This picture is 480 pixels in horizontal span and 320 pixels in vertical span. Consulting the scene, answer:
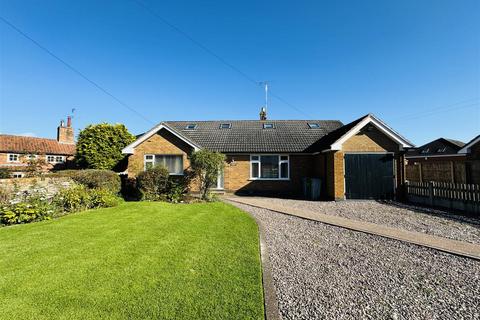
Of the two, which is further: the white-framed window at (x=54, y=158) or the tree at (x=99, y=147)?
the white-framed window at (x=54, y=158)

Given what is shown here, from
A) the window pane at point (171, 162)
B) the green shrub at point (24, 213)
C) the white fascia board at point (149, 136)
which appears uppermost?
the white fascia board at point (149, 136)

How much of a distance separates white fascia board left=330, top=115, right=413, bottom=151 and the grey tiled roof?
3331 millimetres

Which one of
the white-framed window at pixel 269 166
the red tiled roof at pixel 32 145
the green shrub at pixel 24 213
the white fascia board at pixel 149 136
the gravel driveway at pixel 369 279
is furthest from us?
the red tiled roof at pixel 32 145

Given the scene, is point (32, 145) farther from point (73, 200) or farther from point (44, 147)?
point (73, 200)

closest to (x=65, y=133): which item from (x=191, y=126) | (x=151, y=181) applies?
(x=191, y=126)

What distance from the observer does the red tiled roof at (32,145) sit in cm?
2717

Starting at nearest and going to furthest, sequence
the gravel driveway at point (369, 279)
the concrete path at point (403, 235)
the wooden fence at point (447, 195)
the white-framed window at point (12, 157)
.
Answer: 1. the gravel driveway at point (369, 279)
2. the concrete path at point (403, 235)
3. the wooden fence at point (447, 195)
4. the white-framed window at point (12, 157)

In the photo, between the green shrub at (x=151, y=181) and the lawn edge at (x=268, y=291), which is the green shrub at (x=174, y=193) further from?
the lawn edge at (x=268, y=291)

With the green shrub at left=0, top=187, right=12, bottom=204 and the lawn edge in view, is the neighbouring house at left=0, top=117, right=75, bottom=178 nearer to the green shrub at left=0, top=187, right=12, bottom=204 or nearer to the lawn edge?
the green shrub at left=0, top=187, right=12, bottom=204

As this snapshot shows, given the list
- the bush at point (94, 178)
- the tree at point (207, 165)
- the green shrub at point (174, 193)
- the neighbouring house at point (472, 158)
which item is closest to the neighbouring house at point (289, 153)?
the green shrub at point (174, 193)

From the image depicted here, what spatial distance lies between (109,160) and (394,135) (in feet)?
60.6

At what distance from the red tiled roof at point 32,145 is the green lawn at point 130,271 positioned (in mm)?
26779

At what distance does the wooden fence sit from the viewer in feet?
30.5

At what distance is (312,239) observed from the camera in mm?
6242
